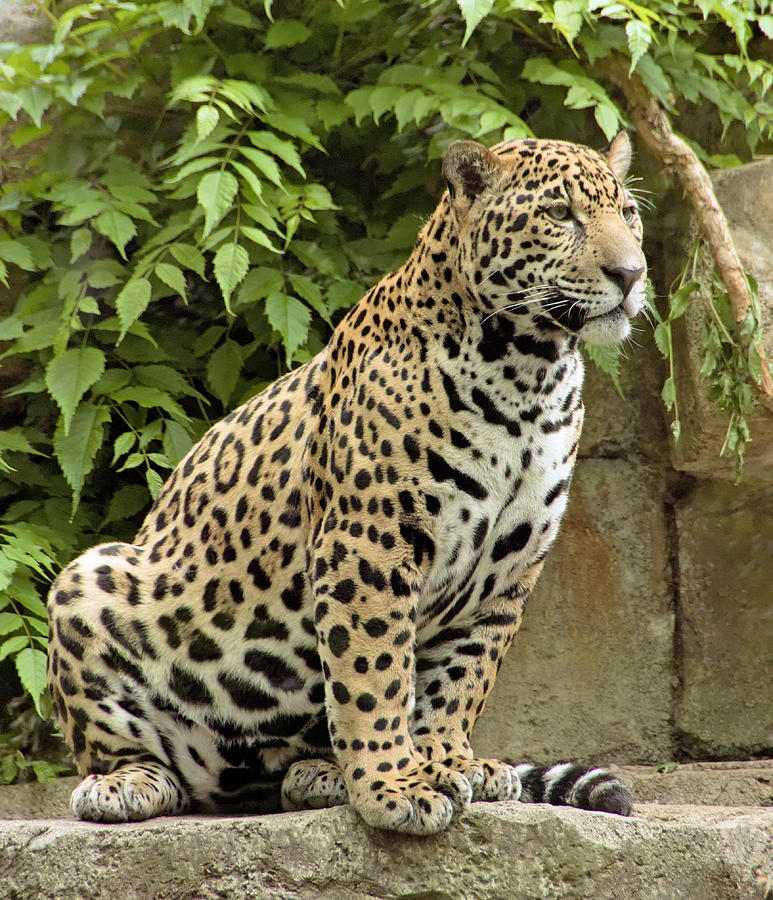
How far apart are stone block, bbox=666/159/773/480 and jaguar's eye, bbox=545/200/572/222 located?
7.52ft

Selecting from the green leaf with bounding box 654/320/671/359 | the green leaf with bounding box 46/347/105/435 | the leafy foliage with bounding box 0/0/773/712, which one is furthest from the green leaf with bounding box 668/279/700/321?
the green leaf with bounding box 46/347/105/435

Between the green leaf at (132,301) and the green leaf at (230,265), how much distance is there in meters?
0.37

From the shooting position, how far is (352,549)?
12.1 feet

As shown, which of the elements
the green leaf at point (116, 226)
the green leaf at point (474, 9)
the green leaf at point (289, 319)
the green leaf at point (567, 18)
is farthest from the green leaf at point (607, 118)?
the green leaf at point (116, 226)

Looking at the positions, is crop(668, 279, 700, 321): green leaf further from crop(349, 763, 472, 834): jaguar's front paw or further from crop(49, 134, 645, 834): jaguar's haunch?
crop(349, 763, 472, 834): jaguar's front paw

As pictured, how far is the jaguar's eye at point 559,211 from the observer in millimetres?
3701

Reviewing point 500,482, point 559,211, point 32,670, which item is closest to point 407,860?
point 500,482

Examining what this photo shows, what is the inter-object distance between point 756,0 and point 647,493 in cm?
259

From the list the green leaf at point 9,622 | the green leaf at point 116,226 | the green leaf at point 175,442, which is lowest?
the green leaf at point 9,622

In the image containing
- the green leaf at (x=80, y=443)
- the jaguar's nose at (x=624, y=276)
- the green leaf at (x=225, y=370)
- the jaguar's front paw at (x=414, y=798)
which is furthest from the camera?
the green leaf at (x=225, y=370)

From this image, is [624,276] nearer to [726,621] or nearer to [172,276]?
[172,276]

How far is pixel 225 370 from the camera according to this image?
5855mm

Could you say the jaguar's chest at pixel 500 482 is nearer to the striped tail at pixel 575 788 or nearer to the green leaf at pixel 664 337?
the striped tail at pixel 575 788

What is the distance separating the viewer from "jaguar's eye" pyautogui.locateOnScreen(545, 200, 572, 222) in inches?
146
